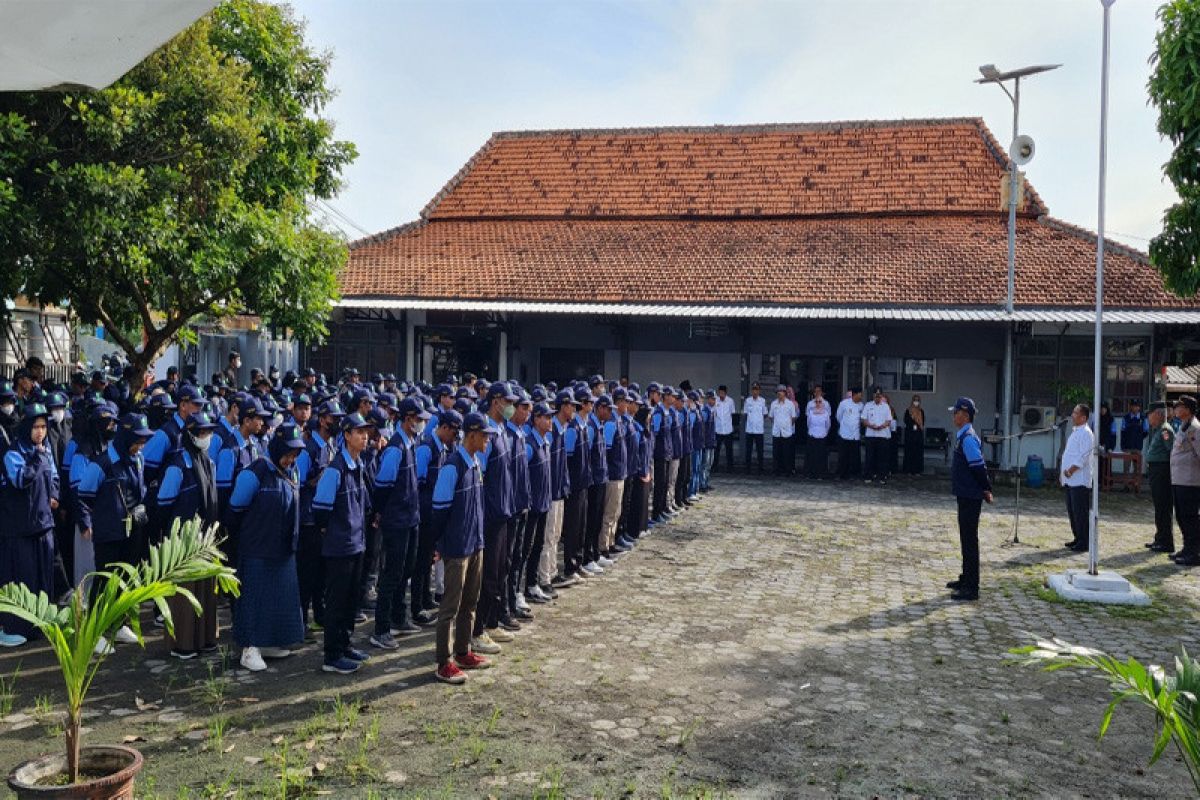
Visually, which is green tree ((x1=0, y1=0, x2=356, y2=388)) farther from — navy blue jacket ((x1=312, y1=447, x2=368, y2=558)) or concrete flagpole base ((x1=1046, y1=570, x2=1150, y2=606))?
concrete flagpole base ((x1=1046, y1=570, x2=1150, y2=606))

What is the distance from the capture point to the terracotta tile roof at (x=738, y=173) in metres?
22.1

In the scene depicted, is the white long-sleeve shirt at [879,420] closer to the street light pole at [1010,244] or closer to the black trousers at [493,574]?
the street light pole at [1010,244]

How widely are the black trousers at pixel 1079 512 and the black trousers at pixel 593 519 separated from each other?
618cm

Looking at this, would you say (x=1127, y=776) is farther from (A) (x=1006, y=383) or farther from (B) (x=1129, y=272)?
(B) (x=1129, y=272)

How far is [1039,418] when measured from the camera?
19016 millimetres

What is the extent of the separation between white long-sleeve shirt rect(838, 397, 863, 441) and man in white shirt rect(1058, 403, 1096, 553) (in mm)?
6243

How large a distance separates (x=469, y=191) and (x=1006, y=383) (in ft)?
47.7

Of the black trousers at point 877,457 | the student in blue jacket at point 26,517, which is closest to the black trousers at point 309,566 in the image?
the student in blue jacket at point 26,517

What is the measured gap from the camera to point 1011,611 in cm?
890

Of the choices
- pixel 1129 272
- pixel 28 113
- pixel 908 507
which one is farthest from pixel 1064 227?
pixel 28 113

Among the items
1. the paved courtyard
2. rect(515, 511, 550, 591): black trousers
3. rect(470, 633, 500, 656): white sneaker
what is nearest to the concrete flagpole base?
the paved courtyard

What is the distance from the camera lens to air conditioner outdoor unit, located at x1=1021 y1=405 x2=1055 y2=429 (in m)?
18.9

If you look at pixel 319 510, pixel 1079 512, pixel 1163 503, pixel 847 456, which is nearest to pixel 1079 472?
pixel 1079 512

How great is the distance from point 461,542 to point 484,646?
1201 millimetres
